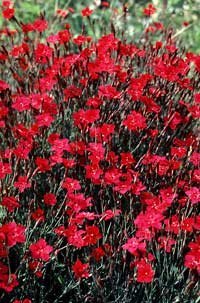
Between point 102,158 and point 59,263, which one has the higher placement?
point 102,158

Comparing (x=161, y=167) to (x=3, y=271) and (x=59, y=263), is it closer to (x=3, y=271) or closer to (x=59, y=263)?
(x=59, y=263)

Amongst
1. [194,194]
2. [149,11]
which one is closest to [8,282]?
[194,194]

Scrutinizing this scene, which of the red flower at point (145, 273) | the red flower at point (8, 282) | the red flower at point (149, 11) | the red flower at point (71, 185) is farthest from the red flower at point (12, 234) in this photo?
the red flower at point (149, 11)

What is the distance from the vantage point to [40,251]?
2.35m

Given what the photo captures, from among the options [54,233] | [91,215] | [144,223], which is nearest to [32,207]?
[54,233]

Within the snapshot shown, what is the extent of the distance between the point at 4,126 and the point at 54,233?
0.63 metres

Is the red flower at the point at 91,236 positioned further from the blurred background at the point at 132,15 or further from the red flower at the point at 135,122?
the blurred background at the point at 132,15

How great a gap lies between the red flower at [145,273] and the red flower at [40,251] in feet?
1.18

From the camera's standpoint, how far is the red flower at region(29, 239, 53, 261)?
91.6 inches

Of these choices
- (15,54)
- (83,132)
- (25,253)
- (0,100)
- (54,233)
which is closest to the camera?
(25,253)

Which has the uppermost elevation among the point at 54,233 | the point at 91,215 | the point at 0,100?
the point at 0,100

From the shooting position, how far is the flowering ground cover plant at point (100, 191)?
2.43 m

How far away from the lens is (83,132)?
9.22 ft

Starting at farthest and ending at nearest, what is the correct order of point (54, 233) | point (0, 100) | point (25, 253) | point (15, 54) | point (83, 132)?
1. point (15, 54)
2. point (0, 100)
3. point (83, 132)
4. point (54, 233)
5. point (25, 253)
